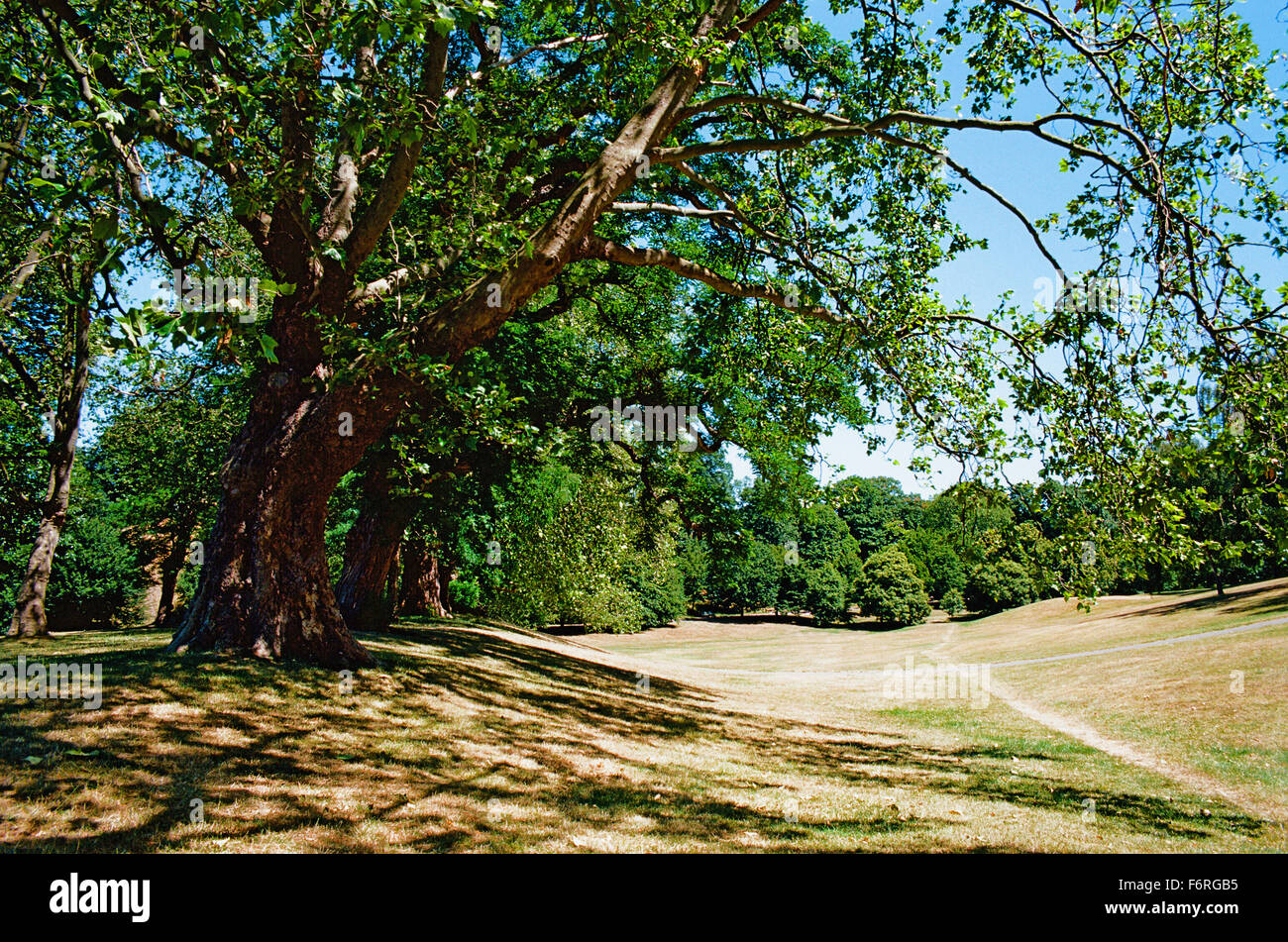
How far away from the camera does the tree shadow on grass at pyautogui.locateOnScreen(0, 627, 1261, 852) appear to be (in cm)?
484

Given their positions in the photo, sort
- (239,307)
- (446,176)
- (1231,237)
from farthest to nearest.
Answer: (446,176)
(1231,237)
(239,307)

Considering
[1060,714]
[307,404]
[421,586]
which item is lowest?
[1060,714]

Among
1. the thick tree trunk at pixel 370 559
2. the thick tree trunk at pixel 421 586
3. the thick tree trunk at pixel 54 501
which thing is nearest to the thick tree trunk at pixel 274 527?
the thick tree trunk at pixel 370 559

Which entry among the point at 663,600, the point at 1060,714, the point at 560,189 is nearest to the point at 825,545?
the point at 663,600

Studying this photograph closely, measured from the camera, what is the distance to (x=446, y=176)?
35.7 ft

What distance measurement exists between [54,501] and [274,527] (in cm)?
1264

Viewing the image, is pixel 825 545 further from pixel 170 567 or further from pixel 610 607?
pixel 170 567

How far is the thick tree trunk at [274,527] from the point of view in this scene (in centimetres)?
859

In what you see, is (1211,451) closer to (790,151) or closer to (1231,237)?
(1231,237)

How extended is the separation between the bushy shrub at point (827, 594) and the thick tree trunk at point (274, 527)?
183ft

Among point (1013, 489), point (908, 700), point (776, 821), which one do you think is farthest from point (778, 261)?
point (908, 700)

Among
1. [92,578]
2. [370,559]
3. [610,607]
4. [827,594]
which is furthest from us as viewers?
[827,594]

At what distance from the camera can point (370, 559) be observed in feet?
52.8
